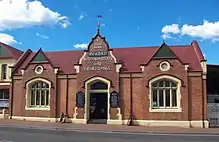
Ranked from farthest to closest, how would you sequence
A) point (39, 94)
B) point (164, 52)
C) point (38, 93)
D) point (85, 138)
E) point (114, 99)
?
point (38, 93) < point (39, 94) < point (114, 99) < point (164, 52) < point (85, 138)

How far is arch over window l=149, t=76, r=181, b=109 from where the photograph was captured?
1042 inches

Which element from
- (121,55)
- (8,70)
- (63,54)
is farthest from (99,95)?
(8,70)

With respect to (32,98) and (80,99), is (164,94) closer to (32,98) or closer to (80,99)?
(80,99)

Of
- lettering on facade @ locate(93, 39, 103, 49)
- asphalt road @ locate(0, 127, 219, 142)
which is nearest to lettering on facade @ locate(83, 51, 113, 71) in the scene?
lettering on facade @ locate(93, 39, 103, 49)

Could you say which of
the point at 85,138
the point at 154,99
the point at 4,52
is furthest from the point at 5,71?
the point at 85,138

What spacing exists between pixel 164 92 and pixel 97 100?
6.29 metres

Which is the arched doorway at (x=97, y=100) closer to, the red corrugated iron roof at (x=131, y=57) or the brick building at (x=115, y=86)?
the brick building at (x=115, y=86)

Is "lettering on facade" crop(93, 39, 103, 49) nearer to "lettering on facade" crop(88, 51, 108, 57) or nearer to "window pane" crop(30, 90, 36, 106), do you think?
"lettering on facade" crop(88, 51, 108, 57)

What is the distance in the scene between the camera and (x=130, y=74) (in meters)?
27.4

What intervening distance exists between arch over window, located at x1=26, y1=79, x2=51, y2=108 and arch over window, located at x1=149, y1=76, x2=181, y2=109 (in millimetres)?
9662

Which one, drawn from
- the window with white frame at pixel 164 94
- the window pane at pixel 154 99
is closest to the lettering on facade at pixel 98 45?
the window with white frame at pixel 164 94

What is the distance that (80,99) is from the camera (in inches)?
1114

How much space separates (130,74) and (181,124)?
5914 mm

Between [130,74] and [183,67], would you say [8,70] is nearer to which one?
[130,74]
